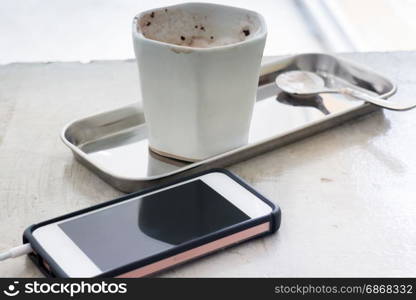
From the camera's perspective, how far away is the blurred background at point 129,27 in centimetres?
118

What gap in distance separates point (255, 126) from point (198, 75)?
0.34 ft

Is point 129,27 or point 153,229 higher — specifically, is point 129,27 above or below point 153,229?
below

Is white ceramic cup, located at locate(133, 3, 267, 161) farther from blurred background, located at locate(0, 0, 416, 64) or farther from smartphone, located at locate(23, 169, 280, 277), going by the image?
blurred background, located at locate(0, 0, 416, 64)

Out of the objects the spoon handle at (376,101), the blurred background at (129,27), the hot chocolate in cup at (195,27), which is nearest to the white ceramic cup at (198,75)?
the hot chocolate in cup at (195,27)

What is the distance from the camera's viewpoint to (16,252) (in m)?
0.48

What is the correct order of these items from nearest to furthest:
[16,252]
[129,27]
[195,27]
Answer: [16,252] < [195,27] < [129,27]

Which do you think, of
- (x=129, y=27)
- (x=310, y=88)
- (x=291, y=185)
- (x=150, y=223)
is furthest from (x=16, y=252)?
(x=129, y=27)

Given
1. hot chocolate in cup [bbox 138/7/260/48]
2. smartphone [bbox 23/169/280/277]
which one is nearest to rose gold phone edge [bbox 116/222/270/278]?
smartphone [bbox 23/169/280/277]

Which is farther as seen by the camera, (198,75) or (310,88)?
(310,88)

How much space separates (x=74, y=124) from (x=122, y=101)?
0.32ft

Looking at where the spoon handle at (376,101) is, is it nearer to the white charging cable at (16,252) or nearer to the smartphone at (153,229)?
the smartphone at (153,229)

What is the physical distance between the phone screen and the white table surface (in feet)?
0.07

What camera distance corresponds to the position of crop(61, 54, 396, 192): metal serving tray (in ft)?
1.88

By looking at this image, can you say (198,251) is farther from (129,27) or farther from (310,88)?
(129,27)
